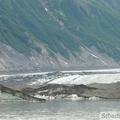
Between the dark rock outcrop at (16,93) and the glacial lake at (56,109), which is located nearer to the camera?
the glacial lake at (56,109)

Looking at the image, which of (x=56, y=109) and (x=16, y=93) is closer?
(x=56, y=109)

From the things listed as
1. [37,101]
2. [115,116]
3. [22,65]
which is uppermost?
[22,65]

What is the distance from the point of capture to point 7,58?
Answer: 190 m

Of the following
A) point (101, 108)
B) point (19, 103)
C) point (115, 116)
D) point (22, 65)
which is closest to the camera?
point (115, 116)

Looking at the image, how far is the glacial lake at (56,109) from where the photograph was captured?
142 ft

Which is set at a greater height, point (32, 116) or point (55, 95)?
point (55, 95)

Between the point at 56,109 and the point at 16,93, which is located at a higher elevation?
the point at 16,93

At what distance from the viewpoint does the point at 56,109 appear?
1964 inches

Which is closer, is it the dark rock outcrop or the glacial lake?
the glacial lake

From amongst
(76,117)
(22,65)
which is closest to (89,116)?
(76,117)

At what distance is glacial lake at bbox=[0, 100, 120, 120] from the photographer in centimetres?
4328

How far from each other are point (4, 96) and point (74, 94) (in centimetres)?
1060

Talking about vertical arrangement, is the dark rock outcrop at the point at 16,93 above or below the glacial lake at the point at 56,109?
above

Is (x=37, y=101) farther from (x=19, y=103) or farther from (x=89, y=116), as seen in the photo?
(x=89, y=116)
